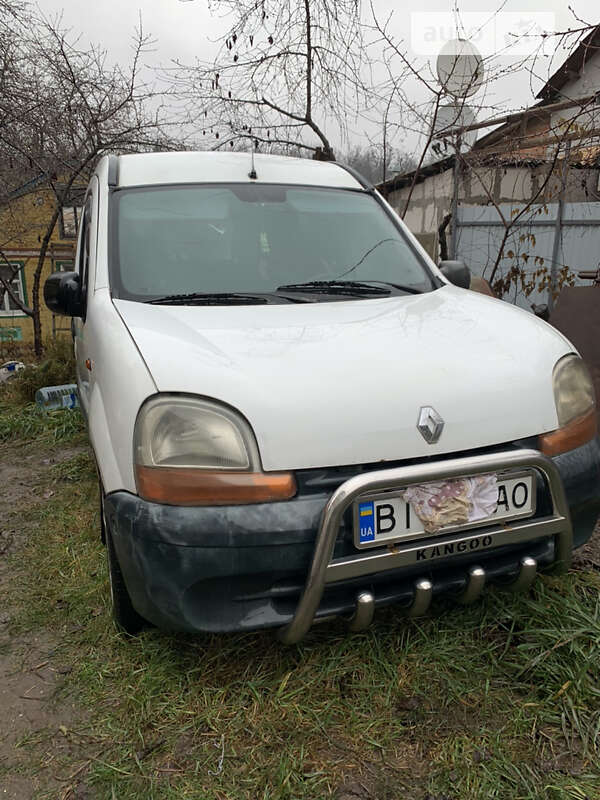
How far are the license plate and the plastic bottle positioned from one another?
14.2ft

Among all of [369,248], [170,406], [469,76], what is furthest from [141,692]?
[469,76]

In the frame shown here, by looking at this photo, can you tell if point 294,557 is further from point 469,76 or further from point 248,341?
point 469,76

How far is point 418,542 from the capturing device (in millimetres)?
1693

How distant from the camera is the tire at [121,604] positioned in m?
1.99

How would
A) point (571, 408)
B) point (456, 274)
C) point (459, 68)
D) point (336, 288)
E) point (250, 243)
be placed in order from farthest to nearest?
1. point (459, 68)
2. point (456, 274)
3. point (250, 243)
4. point (336, 288)
5. point (571, 408)

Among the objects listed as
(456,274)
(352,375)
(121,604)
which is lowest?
(121,604)

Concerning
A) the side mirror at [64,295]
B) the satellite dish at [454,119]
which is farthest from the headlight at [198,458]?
the satellite dish at [454,119]

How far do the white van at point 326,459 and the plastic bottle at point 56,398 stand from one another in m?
3.47

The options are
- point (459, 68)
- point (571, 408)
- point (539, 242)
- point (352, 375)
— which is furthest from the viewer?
point (539, 242)

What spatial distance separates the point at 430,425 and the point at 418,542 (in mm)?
342

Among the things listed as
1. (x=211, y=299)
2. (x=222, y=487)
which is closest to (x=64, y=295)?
(x=211, y=299)

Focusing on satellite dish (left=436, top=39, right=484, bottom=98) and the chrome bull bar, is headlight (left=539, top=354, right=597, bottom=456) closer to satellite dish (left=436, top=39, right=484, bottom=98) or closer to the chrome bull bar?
the chrome bull bar

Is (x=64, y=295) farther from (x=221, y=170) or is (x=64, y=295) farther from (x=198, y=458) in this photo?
(x=198, y=458)

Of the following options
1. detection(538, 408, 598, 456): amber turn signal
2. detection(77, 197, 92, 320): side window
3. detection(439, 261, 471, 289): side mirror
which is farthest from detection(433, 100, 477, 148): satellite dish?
detection(538, 408, 598, 456): amber turn signal
